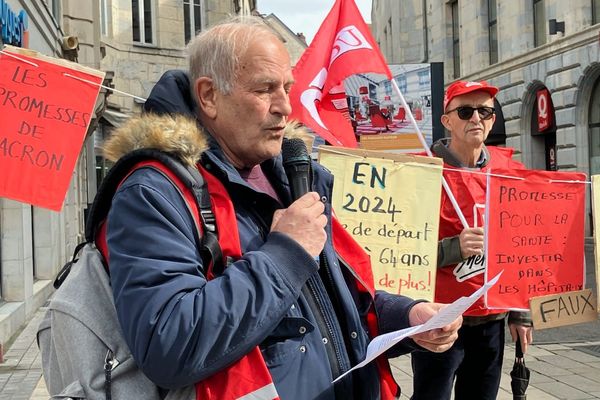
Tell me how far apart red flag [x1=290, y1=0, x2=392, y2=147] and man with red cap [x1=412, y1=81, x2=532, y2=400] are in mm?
551

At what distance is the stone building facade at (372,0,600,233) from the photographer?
17.8 m

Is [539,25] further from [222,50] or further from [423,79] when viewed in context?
[222,50]

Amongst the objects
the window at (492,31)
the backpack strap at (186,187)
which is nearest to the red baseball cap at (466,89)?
the backpack strap at (186,187)

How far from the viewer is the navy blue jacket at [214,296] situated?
1428 mm

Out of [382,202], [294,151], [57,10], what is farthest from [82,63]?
[294,151]

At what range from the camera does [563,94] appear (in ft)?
60.7

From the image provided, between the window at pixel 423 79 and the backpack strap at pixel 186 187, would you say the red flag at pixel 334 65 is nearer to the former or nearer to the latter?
the backpack strap at pixel 186 187

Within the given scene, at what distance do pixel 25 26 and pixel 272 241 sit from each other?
8024mm

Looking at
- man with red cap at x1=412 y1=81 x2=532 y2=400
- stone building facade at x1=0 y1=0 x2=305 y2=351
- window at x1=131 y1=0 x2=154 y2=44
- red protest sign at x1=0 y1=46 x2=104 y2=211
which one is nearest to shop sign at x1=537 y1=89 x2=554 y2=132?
stone building facade at x1=0 y1=0 x2=305 y2=351

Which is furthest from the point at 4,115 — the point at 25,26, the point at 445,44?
the point at 445,44

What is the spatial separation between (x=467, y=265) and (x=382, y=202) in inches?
23.5

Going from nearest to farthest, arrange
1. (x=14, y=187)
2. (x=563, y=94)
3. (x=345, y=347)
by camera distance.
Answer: (x=345, y=347)
(x=14, y=187)
(x=563, y=94)

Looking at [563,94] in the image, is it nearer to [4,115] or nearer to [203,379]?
[4,115]

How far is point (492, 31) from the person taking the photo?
2377 cm
